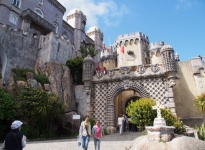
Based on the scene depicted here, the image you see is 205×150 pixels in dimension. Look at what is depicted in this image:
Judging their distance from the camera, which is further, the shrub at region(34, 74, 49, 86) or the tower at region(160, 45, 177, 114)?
the shrub at region(34, 74, 49, 86)

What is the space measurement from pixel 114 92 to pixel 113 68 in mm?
2608

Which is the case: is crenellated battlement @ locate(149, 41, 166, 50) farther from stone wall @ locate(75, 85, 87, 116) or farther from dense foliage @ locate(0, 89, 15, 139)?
dense foliage @ locate(0, 89, 15, 139)

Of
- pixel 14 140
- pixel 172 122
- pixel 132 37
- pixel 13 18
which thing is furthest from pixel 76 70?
pixel 14 140

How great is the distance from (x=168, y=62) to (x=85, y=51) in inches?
619

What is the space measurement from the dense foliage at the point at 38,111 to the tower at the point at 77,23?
24858 mm

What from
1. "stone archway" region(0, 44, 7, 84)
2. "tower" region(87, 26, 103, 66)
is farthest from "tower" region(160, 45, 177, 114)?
"tower" region(87, 26, 103, 66)

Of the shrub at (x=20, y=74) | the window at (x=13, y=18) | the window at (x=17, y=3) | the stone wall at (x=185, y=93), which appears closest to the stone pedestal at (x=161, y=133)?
the stone wall at (x=185, y=93)

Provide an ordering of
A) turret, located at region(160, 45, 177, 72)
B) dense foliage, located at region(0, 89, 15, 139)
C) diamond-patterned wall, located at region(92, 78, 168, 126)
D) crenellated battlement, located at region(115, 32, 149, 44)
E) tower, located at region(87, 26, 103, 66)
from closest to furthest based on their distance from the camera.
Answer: dense foliage, located at region(0, 89, 15, 139), turret, located at region(160, 45, 177, 72), diamond-patterned wall, located at region(92, 78, 168, 126), crenellated battlement, located at region(115, 32, 149, 44), tower, located at region(87, 26, 103, 66)

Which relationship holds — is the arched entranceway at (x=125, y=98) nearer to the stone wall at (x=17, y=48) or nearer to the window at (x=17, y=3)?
the stone wall at (x=17, y=48)

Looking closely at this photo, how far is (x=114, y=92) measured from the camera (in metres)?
17.4

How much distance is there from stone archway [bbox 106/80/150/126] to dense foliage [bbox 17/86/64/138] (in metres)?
4.41

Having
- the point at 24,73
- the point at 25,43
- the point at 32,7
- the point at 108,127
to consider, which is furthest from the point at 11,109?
the point at 32,7

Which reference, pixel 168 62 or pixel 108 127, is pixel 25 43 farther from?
pixel 168 62

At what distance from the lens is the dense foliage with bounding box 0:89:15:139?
1412cm
